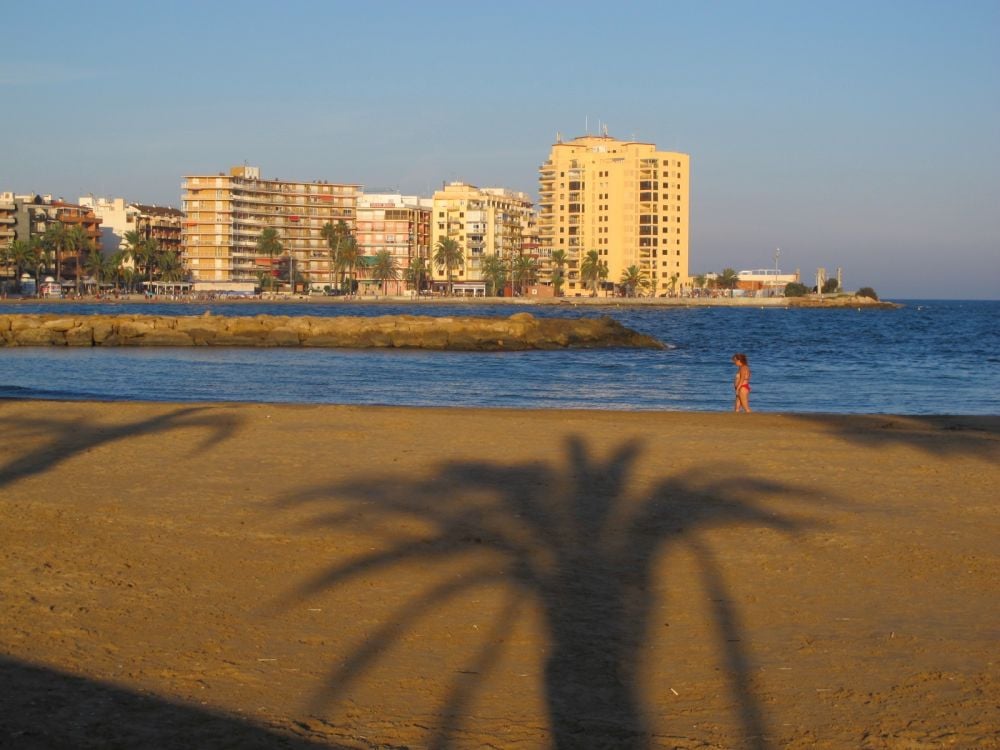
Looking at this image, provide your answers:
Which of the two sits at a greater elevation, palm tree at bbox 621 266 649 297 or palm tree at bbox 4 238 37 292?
palm tree at bbox 4 238 37 292

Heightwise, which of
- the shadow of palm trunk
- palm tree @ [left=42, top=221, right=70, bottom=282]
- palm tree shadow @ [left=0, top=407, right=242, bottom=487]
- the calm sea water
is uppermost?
palm tree @ [left=42, top=221, right=70, bottom=282]

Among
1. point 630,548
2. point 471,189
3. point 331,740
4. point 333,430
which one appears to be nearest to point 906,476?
point 630,548

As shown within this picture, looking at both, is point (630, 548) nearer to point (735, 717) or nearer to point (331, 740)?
point (735, 717)

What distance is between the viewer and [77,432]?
1591 cm

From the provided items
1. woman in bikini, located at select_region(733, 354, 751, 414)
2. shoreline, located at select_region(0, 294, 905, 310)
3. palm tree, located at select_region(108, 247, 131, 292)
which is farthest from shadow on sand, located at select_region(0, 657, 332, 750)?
palm tree, located at select_region(108, 247, 131, 292)

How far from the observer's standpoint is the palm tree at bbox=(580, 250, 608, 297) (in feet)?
585

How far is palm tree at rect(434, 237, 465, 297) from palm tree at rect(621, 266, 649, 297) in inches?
993

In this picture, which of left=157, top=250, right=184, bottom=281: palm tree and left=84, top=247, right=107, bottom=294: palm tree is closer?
left=84, top=247, right=107, bottom=294: palm tree

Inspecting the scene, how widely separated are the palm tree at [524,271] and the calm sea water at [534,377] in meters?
124

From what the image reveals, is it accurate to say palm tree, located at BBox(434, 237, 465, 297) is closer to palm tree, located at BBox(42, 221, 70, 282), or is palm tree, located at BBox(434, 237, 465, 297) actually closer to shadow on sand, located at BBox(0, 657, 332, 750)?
palm tree, located at BBox(42, 221, 70, 282)

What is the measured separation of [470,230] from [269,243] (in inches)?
1307

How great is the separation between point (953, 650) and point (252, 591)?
172 inches

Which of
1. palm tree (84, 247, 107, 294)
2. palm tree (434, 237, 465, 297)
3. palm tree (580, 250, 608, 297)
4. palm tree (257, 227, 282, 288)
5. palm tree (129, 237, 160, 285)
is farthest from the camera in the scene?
palm tree (434, 237, 465, 297)

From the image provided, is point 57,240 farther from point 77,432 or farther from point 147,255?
point 77,432
